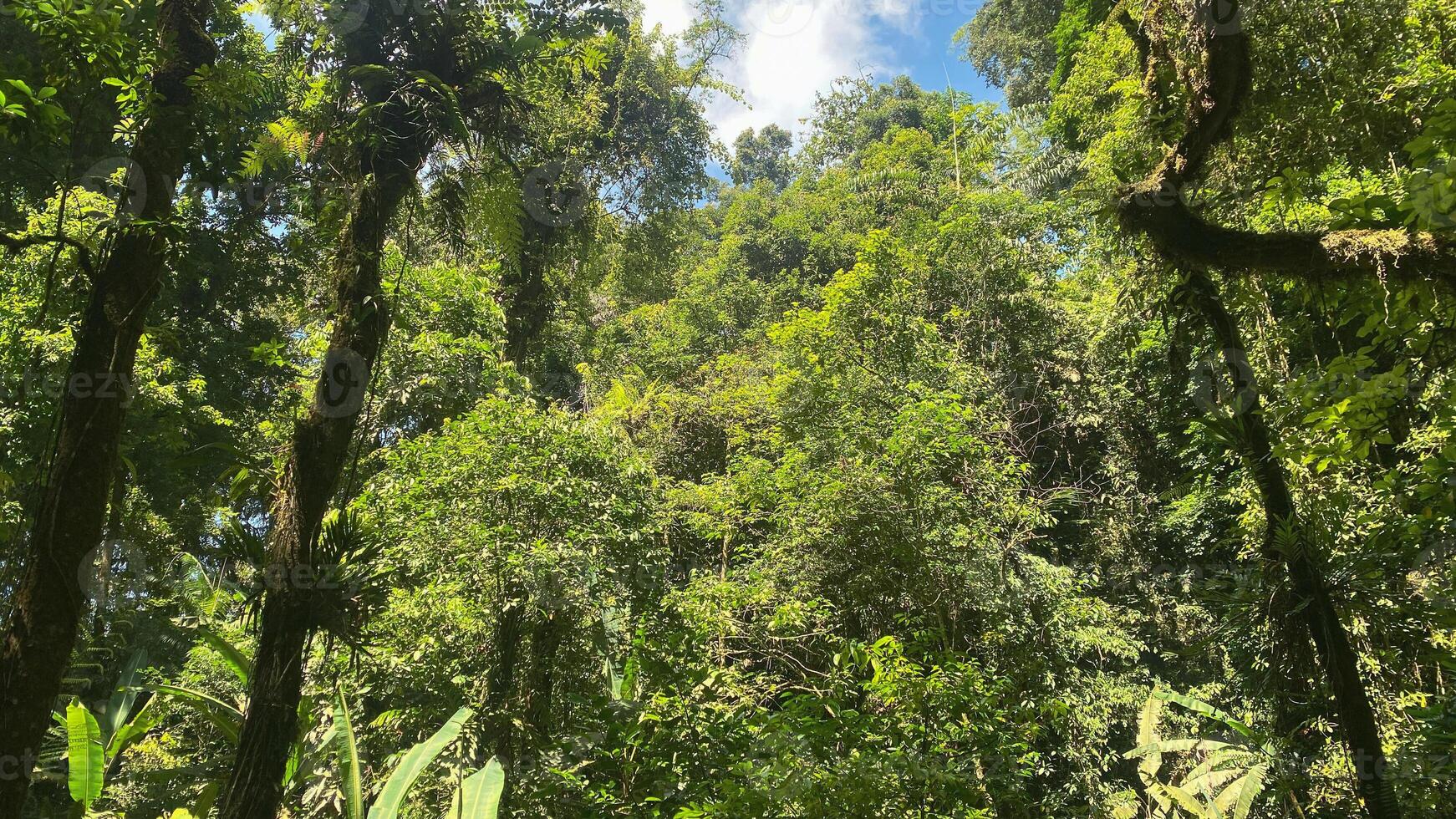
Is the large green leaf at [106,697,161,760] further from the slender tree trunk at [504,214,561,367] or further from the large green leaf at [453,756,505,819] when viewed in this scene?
the slender tree trunk at [504,214,561,367]

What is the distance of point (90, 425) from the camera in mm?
2273

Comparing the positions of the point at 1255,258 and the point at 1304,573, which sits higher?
the point at 1255,258

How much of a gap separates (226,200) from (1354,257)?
48.3 ft

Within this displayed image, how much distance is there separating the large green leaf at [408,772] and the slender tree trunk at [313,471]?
3.57 ft

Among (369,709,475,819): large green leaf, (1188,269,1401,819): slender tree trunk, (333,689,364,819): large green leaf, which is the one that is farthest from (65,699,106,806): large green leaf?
(1188,269,1401,819): slender tree trunk

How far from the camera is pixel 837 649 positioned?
26.2 feet

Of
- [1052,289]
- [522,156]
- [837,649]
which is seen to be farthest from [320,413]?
[1052,289]

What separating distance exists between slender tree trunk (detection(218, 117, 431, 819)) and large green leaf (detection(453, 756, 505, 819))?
1176 millimetres

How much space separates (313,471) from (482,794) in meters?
1.97

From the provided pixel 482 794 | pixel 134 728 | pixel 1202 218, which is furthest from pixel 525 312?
pixel 1202 218

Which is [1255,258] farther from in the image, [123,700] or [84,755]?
[123,700]

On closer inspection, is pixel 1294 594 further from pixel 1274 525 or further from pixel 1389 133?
pixel 1389 133

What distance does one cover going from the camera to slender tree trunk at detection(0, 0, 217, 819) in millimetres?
2031

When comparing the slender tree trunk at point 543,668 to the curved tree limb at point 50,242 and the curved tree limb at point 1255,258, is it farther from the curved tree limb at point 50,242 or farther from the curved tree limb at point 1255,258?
the curved tree limb at point 1255,258
